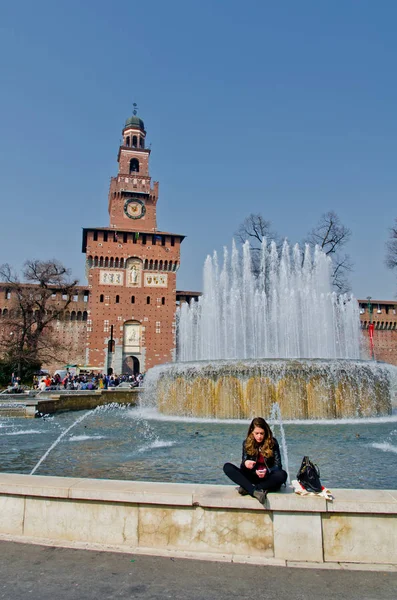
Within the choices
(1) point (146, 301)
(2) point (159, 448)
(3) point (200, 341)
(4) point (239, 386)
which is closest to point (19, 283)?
(1) point (146, 301)

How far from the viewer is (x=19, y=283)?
1188 inches

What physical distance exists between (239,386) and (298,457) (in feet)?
16.3

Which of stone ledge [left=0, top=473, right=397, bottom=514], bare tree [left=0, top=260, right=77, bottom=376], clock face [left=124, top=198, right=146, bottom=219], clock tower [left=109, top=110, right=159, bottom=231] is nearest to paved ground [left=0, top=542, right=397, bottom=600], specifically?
stone ledge [left=0, top=473, right=397, bottom=514]

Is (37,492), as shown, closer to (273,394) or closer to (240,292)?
(273,394)

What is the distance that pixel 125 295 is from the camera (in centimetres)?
3831

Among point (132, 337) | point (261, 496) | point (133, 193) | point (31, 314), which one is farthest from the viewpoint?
point (133, 193)

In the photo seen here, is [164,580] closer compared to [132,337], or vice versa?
[164,580]

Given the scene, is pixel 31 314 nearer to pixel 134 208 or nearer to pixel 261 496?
pixel 134 208

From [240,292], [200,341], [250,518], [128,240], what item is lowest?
[250,518]

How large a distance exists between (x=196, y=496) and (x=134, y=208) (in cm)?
4038

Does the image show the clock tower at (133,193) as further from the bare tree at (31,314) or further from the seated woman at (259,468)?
the seated woman at (259,468)

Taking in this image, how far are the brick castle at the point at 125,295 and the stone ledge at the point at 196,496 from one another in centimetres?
3388

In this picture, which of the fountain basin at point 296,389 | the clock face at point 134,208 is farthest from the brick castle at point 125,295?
the fountain basin at point 296,389

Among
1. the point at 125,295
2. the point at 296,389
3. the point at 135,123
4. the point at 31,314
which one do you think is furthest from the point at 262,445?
the point at 135,123
